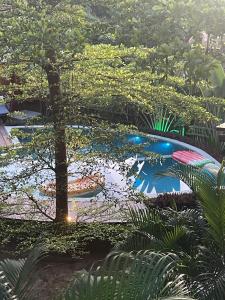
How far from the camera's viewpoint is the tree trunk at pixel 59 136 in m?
6.12

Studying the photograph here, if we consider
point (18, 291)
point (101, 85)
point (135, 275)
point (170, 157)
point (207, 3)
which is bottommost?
point (170, 157)

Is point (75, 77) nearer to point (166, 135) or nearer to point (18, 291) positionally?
point (18, 291)

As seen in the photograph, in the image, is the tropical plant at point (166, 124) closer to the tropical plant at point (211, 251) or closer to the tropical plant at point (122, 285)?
the tropical plant at point (211, 251)

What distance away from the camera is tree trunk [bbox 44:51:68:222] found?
6.12 m

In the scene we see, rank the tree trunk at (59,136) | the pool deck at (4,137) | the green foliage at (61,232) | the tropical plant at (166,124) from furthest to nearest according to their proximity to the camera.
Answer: the tropical plant at (166,124)
the pool deck at (4,137)
the green foliage at (61,232)
the tree trunk at (59,136)

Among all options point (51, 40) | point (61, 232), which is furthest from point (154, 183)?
point (51, 40)

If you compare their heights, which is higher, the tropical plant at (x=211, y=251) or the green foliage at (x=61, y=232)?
the tropical plant at (x=211, y=251)

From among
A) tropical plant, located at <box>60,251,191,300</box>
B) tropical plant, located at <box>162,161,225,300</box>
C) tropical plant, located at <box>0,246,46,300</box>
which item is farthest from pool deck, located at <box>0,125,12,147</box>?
tropical plant, located at <box>60,251,191,300</box>

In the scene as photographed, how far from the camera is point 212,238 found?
17.0 feet

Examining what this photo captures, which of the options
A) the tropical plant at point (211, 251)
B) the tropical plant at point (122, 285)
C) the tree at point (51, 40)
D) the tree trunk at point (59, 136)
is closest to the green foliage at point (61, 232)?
the tree trunk at point (59, 136)

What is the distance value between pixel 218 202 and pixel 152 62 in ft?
12.2

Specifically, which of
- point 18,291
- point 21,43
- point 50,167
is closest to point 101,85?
point 50,167

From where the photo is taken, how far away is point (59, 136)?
618 cm

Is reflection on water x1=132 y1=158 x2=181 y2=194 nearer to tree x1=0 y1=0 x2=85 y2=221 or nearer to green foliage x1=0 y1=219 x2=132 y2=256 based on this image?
Answer: green foliage x1=0 y1=219 x2=132 y2=256
